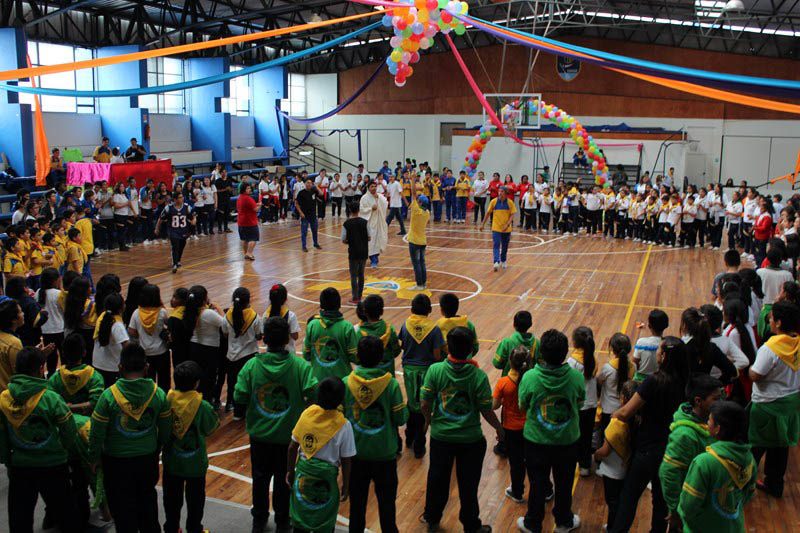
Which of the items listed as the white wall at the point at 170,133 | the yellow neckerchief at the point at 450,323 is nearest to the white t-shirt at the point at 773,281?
the yellow neckerchief at the point at 450,323

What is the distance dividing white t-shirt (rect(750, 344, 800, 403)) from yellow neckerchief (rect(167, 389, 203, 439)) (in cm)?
402

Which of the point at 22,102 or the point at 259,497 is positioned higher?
the point at 22,102

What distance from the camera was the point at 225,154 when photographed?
27.0 metres

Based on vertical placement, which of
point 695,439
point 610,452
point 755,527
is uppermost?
point 695,439

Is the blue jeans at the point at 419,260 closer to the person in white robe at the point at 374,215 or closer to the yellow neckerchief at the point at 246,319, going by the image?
the person in white robe at the point at 374,215

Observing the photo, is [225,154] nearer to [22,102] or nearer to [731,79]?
[22,102]

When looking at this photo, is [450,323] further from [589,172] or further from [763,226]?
[589,172]

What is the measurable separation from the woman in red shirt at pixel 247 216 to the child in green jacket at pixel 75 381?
10181 millimetres

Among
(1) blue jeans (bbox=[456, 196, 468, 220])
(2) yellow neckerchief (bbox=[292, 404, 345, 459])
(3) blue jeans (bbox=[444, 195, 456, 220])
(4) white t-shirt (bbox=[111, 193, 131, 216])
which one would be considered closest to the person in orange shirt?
(2) yellow neckerchief (bbox=[292, 404, 345, 459])

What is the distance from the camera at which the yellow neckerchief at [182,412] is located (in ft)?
14.8

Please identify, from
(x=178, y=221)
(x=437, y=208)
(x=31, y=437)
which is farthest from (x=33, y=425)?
(x=437, y=208)

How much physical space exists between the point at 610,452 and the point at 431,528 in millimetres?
1371

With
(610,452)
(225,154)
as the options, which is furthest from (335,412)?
(225,154)

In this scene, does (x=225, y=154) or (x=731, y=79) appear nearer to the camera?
(x=731, y=79)
